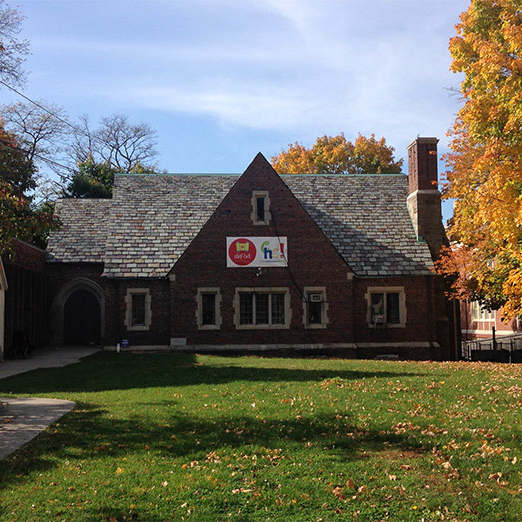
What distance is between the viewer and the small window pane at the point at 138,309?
2788cm

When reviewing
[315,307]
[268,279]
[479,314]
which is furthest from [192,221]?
[479,314]

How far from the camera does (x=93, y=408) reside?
1182cm

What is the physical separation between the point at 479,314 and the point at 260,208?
2931 centimetres

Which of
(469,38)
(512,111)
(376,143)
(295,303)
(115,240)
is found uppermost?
(376,143)

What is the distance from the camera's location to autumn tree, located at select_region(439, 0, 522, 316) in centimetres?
1728

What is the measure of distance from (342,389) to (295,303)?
1378cm

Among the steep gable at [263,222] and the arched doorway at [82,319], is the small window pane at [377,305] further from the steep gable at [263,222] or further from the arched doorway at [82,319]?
the arched doorway at [82,319]

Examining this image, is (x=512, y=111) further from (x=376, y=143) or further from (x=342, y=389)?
(x=376, y=143)

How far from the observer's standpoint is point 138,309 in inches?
1098

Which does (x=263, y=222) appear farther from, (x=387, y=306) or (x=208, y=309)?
(x=387, y=306)

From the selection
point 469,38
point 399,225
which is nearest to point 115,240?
point 399,225

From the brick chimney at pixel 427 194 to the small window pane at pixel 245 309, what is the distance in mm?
9030

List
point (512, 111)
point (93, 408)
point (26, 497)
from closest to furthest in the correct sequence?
point (26, 497)
point (93, 408)
point (512, 111)

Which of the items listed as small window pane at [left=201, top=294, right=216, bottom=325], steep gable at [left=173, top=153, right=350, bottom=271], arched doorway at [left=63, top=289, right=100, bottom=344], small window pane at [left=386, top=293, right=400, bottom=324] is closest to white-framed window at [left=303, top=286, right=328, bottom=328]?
steep gable at [left=173, top=153, right=350, bottom=271]
